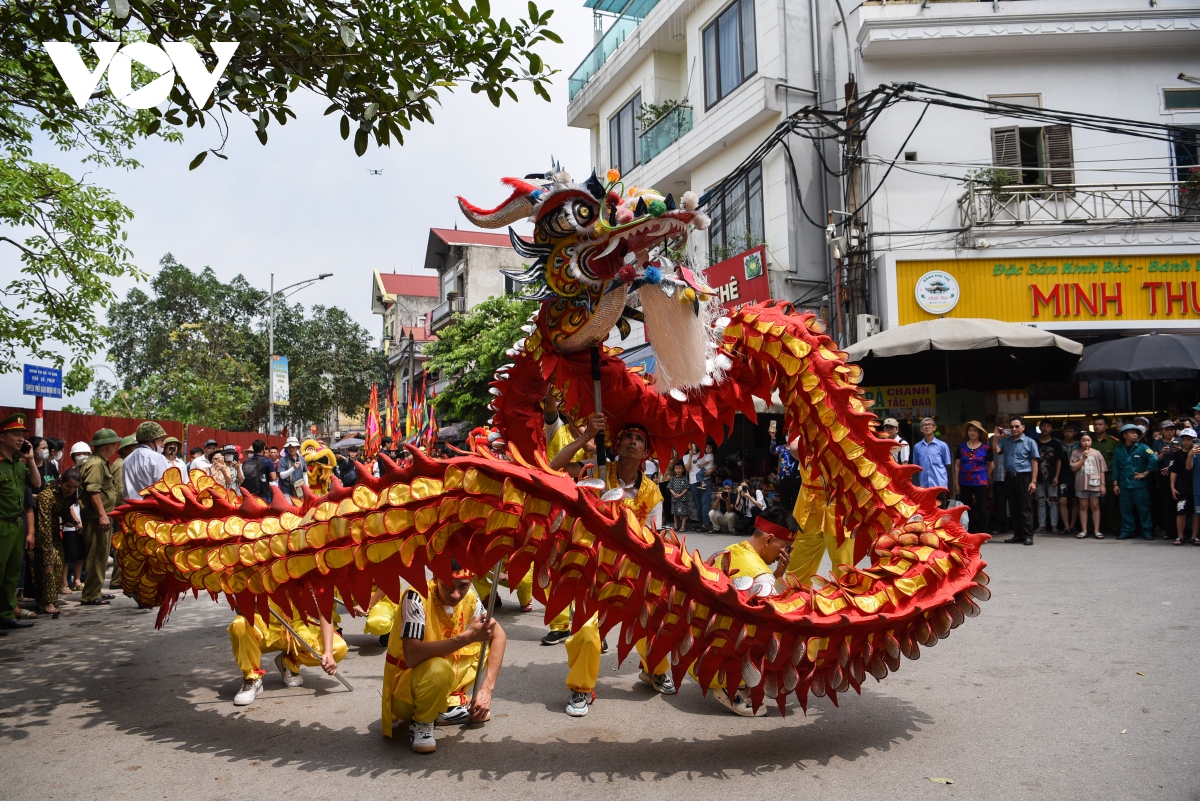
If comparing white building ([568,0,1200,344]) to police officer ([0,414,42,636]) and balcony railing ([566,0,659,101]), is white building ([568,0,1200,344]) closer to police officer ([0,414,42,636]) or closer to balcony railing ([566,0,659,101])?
balcony railing ([566,0,659,101])

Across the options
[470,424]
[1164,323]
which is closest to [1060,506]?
[1164,323]

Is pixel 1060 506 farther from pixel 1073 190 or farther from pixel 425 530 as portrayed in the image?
pixel 425 530

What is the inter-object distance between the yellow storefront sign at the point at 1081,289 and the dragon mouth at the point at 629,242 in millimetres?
9691

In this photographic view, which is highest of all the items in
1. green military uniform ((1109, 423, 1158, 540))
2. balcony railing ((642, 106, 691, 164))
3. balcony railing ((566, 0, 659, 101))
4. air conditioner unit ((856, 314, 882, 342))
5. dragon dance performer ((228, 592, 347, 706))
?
balcony railing ((566, 0, 659, 101))

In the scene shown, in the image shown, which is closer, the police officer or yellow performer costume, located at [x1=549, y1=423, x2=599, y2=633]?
yellow performer costume, located at [x1=549, y1=423, x2=599, y2=633]

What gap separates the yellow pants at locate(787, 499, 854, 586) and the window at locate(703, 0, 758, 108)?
1226 cm

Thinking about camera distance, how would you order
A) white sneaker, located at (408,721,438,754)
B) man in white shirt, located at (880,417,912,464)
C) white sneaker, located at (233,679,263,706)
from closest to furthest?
1. white sneaker, located at (408,721,438,754)
2. man in white shirt, located at (880,417,912,464)
3. white sneaker, located at (233,679,263,706)

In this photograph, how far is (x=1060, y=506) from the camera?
10.2 meters

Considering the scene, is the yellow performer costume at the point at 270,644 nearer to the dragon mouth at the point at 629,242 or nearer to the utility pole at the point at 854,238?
the dragon mouth at the point at 629,242

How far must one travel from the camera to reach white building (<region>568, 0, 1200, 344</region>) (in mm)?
12469

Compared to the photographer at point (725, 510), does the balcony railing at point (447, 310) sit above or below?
above

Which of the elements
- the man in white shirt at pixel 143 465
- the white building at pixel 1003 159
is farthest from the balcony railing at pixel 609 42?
the man in white shirt at pixel 143 465

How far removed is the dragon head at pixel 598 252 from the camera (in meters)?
3.89

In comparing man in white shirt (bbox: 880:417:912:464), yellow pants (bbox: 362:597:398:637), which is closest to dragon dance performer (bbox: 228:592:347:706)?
yellow pants (bbox: 362:597:398:637)
